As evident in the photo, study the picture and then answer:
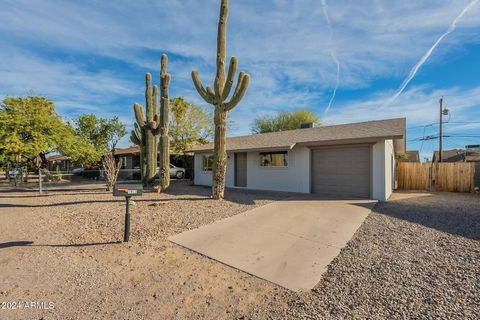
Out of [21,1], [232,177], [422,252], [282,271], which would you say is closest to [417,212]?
[422,252]

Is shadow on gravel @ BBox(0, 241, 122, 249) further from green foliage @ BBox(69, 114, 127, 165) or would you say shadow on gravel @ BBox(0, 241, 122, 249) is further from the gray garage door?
green foliage @ BBox(69, 114, 127, 165)

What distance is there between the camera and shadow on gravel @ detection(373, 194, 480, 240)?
557 cm

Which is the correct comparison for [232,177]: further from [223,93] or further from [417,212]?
[417,212]

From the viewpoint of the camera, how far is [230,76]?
8.73 metres

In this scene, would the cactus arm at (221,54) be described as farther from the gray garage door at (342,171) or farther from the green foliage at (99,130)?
the green foliage at (99,130)

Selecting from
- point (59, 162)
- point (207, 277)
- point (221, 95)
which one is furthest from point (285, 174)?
point (59, 162)

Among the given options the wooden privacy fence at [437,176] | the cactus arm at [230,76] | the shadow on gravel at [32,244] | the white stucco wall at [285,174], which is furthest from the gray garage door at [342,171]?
the shadow on gravel at [32,244]

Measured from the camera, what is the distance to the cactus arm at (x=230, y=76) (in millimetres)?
8586

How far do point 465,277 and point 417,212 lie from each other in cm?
472

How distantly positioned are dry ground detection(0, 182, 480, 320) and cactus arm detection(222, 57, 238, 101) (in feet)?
17.2

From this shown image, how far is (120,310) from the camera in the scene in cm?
269

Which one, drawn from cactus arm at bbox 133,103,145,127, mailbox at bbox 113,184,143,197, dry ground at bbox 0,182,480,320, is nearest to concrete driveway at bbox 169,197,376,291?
dry ground at bbox 0,182,480,320

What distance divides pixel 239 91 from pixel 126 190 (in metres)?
5.68

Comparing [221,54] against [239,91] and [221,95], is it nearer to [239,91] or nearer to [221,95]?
[221,95]
